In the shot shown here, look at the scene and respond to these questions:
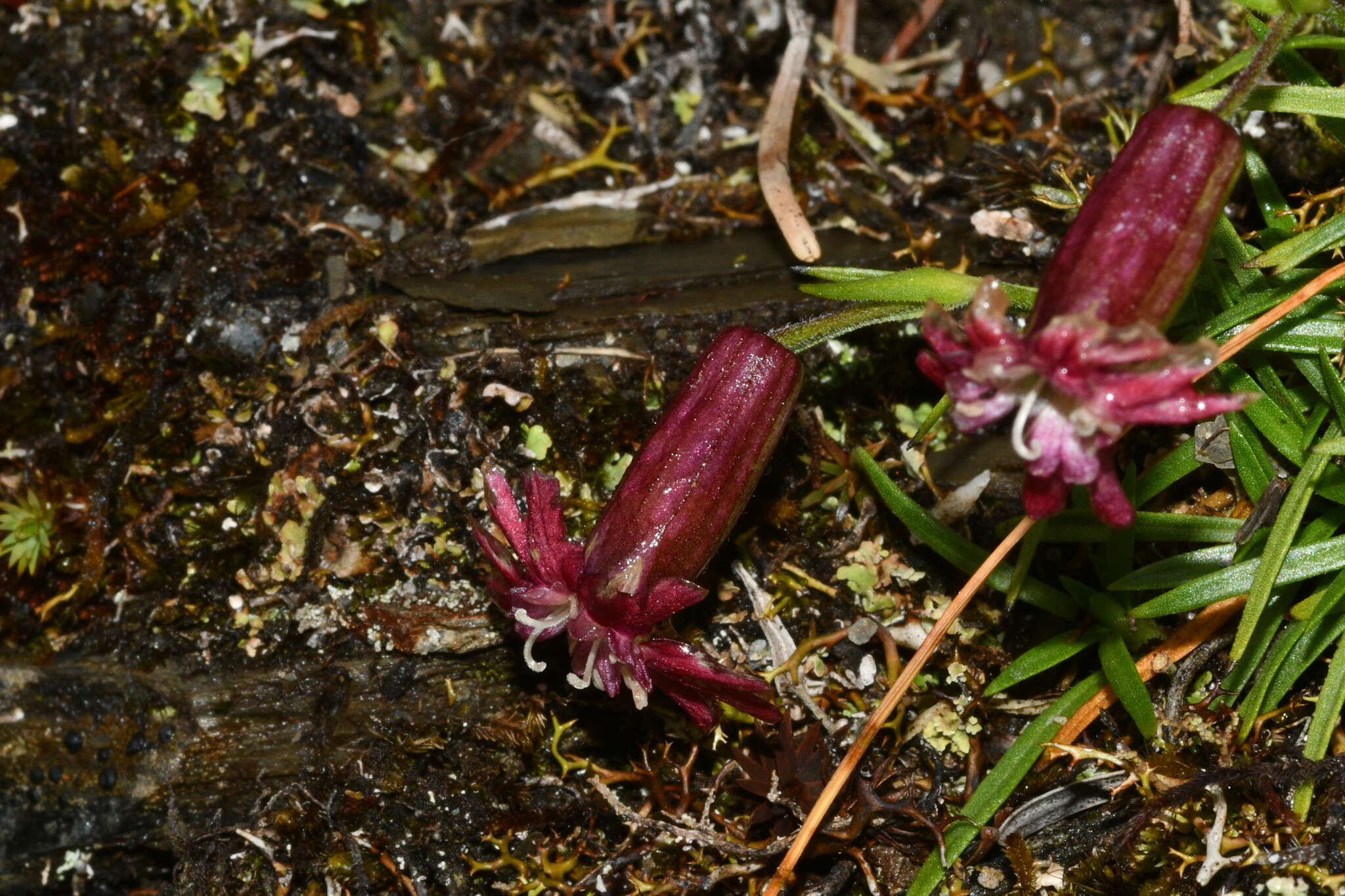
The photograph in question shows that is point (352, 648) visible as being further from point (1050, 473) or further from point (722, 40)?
point (722, 40)

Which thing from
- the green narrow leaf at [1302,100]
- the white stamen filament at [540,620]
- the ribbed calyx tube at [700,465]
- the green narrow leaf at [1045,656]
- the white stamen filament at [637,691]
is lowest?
the green narrow leaf at [1045,656]

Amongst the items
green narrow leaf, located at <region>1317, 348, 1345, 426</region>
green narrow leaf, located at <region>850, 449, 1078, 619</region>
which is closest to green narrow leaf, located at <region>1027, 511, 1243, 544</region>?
green narrow leaf, located at <region>850, 449, 1078, 619</region>

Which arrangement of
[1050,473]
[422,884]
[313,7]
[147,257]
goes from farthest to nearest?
[313,7], [147,257], [422,884], [1050,473]

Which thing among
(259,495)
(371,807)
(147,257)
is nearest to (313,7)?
(147,257)

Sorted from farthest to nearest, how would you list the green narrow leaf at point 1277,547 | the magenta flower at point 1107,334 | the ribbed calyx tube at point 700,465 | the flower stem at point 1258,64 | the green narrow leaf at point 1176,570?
1. the green narrow leaf at point 1176,570
2. the ribbed calyx tube at point 700,465
3. the green narrow leaf at point 1277,547
4. the flower stem at point 1258,64
5. the magenta flower at point 1107,334

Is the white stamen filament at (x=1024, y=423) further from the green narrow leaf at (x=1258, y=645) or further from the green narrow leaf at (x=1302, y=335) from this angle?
the green narrow leaf at (x=1258, y=645)

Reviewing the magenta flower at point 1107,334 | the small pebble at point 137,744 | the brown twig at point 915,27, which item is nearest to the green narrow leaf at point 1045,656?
the magenta flower at point 1107,334
